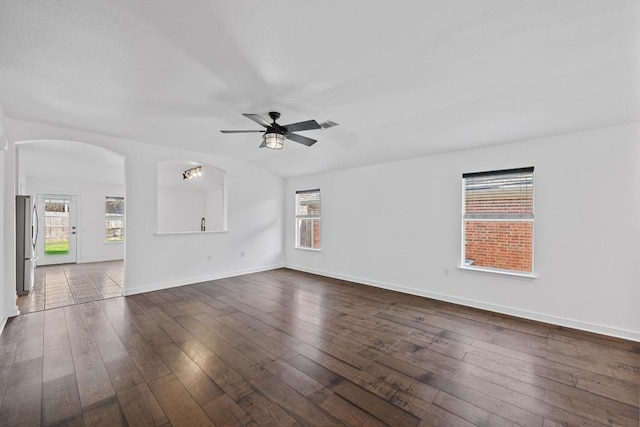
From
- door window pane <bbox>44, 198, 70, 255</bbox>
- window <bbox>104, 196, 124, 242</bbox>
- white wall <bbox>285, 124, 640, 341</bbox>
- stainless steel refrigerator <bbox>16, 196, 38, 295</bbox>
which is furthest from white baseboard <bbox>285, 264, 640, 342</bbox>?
door window pane <bbox>44, 198, 70, 255</bbox>

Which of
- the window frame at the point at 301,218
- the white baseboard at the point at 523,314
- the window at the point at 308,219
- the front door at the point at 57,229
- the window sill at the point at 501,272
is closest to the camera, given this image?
the white baseboard at the point at 523,314

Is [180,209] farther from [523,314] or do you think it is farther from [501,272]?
[523,314]

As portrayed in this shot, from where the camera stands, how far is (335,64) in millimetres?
2426

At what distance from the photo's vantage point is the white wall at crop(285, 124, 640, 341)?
10.3 feet

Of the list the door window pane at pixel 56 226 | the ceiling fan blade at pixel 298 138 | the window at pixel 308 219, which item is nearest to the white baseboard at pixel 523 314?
the window at pixel 308 219

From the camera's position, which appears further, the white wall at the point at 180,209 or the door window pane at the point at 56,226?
the white wall at the point at 180,209

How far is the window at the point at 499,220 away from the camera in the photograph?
381 centimetres

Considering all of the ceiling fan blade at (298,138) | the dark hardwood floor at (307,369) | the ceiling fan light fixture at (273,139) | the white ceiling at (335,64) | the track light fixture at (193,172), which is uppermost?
the white ceiling at (335,64)

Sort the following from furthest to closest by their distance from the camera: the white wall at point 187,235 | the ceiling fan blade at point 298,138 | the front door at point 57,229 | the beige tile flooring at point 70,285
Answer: the front door at point 57,229 → the white wall at point 187,235 → the beige tile flooring at point 70,285 → the ceiling fan blade at point 298,138

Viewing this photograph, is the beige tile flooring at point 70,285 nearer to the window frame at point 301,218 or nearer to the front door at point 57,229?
the front door at point 57,229

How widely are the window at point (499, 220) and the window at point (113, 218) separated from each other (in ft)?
32.2

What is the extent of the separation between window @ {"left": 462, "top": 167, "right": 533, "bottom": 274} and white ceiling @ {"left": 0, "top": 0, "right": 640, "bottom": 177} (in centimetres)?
61

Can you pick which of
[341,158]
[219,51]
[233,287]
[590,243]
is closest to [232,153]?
[341,158]

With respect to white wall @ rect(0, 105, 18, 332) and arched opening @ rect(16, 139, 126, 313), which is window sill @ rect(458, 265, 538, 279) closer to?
arched opening @ rect(16, 139, 126, 313)
